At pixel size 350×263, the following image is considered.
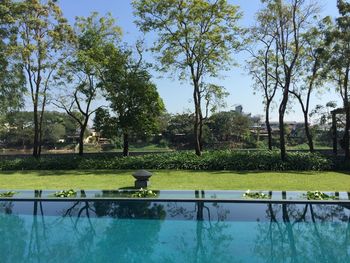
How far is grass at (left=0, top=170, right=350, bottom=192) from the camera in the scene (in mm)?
15258

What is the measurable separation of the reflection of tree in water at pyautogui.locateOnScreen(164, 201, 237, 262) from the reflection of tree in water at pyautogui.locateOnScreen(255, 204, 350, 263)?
30.3 inches

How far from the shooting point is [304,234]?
31.3ft

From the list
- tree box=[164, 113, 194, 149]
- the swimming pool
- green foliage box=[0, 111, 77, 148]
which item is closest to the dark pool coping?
the swimming pool

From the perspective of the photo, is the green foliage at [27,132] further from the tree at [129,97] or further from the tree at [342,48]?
the tree at [342,48]

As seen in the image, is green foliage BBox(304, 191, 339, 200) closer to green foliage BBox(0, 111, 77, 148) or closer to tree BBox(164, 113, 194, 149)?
tree BBox(164, 113, 194, 149)

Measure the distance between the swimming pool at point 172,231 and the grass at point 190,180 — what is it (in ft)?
9.60

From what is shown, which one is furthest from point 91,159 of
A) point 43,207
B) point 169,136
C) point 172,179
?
point 169,136

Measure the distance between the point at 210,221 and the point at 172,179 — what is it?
6.72 metres

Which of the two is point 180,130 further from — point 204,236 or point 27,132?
point 204,236

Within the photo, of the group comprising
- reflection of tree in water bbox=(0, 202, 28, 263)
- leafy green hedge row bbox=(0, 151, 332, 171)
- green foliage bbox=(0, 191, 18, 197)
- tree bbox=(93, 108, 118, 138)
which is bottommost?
reflection of tree in water bbox=(0, 202, 28, 263)

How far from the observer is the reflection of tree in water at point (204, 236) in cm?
807

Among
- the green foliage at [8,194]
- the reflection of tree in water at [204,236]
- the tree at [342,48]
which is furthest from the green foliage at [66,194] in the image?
the tree at [342,48]

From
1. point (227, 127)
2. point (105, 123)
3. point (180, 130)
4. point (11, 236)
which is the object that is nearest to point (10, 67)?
point (105, 123)

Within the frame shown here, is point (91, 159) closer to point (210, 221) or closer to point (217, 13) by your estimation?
point (217, 13)
